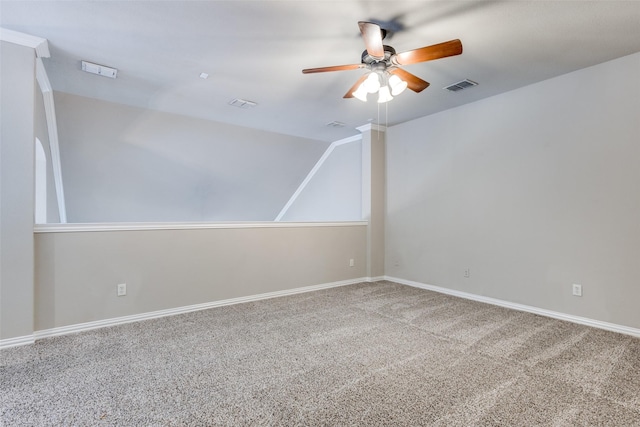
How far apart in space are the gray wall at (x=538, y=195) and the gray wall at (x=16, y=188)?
174 inches

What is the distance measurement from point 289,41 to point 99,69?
6.58 feet

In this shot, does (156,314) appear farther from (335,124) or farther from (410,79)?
(335,124)

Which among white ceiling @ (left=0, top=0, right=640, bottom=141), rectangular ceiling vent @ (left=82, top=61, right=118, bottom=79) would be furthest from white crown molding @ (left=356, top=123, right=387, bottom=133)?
rectangular ceiling vent @ (left=82, top=61, right=118, bottom=79)

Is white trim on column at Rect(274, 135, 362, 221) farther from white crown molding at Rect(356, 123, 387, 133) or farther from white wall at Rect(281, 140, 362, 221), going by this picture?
white crown molding at Rect(356, 123, 387, 133)

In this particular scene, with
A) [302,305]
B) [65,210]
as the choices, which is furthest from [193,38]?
[65,210]

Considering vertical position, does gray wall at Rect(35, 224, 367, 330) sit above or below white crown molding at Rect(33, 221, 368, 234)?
below

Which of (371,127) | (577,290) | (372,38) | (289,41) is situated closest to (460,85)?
(371,127)

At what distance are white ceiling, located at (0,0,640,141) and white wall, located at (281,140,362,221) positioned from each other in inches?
80.8

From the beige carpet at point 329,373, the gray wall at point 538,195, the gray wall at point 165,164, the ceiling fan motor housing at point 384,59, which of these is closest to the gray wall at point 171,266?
the beige carpet at point 329,373

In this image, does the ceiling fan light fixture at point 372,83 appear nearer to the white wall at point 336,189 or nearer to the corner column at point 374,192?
the corner column at point 374,192

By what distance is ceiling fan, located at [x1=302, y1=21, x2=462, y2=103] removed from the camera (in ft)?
6.70

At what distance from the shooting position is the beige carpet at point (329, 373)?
5.70ft

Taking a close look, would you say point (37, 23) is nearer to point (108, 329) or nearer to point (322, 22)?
point (322, 22)

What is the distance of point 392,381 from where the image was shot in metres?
2.08
